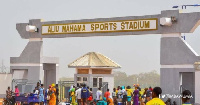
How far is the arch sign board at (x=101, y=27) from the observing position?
1226 inches

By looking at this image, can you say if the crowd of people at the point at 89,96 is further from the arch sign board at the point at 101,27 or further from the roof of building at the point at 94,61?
the roof of building at the point at 94,61

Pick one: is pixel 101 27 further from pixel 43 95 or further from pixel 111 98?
pixel 43 95

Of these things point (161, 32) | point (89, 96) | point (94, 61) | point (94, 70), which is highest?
point (161, 32)

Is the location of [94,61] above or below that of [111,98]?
above

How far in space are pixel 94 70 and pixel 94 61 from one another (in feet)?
3.59

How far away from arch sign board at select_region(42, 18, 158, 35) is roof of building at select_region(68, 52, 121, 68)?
5.71m

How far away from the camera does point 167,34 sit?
30.2 metres

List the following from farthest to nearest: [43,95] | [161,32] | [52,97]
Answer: [161,32] < [43,95] < [52,97]

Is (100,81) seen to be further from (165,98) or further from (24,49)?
(165,98)

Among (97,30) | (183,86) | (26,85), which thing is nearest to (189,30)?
(183,86)

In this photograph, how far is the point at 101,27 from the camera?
Answer: 1299 inches

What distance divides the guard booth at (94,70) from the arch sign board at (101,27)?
18.6 ft

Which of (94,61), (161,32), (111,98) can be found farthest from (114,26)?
(94,61)

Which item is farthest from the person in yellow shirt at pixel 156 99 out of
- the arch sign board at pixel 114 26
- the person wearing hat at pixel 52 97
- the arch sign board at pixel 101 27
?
the arch sign board at pixel 101 27
